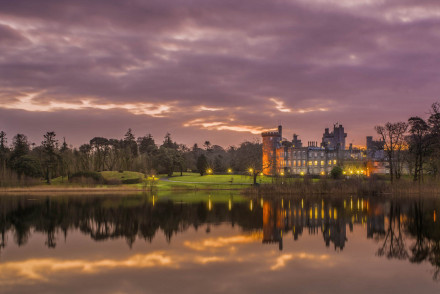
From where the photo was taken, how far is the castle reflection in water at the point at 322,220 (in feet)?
80.5

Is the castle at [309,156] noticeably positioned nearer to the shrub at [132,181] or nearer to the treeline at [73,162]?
the treeline at [73,162]

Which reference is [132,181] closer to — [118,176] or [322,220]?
[118,176]

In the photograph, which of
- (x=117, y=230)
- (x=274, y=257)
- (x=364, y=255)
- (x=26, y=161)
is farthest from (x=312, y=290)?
(x=26, y=161)

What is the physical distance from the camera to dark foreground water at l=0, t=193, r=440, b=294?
570 inches

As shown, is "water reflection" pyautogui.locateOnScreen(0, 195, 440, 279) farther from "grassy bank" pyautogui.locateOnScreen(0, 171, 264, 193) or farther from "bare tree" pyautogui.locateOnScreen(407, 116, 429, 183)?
"bare tree" pyautogui.locateOnScreen(407, 116, 429, 183)

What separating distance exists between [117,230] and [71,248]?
562 cm

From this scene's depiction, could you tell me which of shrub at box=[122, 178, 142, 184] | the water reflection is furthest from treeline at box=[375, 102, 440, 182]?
A: shrub at box=[122, 178, 142, 184]

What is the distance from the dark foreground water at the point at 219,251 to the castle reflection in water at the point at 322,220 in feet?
0.27

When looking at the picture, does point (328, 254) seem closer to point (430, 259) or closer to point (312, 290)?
point (430, 259)

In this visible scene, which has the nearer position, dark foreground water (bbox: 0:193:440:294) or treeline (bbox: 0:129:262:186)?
dark foreground water (bbox: 0:193:440:294)

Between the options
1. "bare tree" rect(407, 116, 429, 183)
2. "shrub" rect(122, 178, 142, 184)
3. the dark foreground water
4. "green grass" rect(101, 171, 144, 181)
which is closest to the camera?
the dark foreground water

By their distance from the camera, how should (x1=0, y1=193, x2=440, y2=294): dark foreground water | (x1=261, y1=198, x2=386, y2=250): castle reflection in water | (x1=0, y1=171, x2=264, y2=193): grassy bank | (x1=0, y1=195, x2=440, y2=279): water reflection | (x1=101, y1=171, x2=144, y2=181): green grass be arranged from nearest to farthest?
(x1=0, y1=193, x2=440, y2=294): dark foreground water < (x1=0, y1=195, x2=440, y2=279): water reflection < (x1=261, y1=198, x2=386, y2=250): castle reflection in water < (x1=0, y1=171, x2=264, y2=193): grassy bank < (x1=101, y1=171, x2=144, y2=181): green grass

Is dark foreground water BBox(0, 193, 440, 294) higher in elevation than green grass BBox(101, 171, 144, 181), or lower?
lower

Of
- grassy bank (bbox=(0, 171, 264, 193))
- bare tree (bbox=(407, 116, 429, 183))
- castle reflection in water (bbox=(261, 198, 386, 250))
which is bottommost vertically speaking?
castle reflection in water (bbox=(261, 198, 386, 250))
